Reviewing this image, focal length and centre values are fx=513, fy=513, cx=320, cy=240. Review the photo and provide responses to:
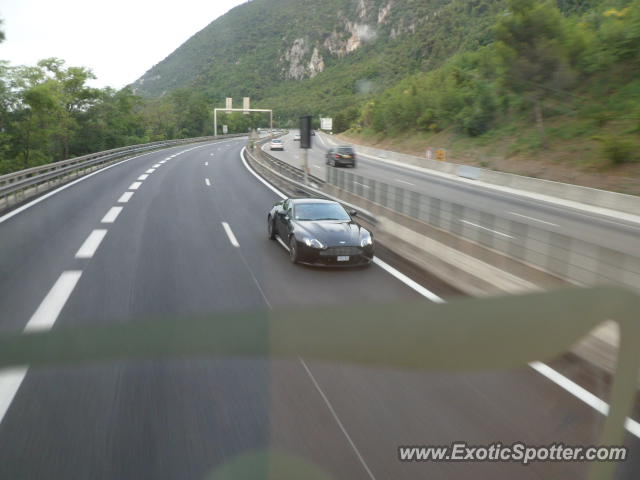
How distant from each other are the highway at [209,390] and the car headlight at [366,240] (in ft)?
1.91

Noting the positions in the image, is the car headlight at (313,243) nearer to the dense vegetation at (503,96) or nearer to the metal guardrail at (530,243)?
the metal guardrail at (530,243)

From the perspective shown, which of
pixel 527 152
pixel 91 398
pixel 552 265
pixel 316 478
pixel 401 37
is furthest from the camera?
pixel 401 37

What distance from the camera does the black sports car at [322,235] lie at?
36.5 feet

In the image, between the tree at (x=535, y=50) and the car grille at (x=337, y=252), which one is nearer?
the car grille at (x=337, y=252)

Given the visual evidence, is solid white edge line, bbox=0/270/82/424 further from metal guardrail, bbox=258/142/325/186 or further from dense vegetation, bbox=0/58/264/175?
dense vegetation, bbox=0/58/264/175

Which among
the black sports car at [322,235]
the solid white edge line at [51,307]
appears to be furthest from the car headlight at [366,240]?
the solid white edge line at [51,307]

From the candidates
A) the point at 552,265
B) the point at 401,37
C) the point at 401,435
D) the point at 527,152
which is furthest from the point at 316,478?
the point at 401,37

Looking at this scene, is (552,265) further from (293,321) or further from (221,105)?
(221,105)

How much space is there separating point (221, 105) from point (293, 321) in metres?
201

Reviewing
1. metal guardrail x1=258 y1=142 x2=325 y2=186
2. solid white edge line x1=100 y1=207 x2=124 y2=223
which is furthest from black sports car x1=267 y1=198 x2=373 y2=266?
metal guardrail x1=258 y1=142 x2=325 y2=186

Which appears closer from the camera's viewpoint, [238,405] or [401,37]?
[238,405]

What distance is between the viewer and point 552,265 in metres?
7.85

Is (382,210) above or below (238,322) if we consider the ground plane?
below

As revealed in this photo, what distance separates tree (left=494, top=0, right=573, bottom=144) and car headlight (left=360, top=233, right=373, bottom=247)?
1184 inches
